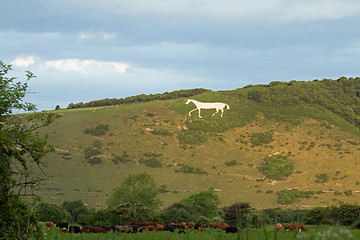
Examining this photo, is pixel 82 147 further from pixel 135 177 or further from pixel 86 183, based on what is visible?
pixel 135 177

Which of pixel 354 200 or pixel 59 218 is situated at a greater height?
pixel 59 218

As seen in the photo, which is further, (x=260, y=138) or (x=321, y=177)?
(x=260, y=138)

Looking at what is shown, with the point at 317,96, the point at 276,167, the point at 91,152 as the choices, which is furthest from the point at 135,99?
the point at 276,167

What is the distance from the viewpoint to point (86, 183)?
70.6 metres

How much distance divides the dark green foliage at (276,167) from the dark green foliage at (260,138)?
5.94 metres

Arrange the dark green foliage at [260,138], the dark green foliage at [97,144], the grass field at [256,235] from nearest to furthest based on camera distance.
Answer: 1. the grass field at [256,235]
2. the dark green foliage at [97,144]
3. the dark green foliage at [260,138]

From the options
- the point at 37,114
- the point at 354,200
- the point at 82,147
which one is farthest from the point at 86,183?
the point at 37,114

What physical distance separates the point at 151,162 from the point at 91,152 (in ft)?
41.2

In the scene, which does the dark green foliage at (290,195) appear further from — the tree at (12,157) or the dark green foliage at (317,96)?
the tree at (12,157)

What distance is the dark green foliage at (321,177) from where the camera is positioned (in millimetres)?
76812

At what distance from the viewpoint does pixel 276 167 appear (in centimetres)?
7956

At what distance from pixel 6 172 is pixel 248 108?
3772 inches

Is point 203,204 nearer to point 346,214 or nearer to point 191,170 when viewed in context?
point 346,214

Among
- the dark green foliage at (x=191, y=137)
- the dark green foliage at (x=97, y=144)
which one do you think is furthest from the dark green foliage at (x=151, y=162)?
the dark green foliage at (x=191, y=137)
